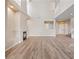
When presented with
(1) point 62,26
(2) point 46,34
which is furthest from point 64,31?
(2) point 46,34

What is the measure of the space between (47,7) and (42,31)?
3.33 meters

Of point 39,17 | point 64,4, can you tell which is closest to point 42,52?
point 64,4

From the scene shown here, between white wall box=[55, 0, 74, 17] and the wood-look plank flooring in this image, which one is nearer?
the wood-look plank flooring

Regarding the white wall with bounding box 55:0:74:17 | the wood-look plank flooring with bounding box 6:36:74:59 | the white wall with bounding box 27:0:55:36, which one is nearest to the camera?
the wood-look plank flooring with bounding box 6:36:74:59

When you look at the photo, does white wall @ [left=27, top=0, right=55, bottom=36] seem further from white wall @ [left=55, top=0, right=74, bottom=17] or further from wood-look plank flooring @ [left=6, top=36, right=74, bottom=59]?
wood-look plank flooring @ [left=6, top=36, right=74, bottom=59]

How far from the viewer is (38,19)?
16.7 m

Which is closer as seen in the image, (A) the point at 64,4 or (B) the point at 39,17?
(A) the point at 64,4

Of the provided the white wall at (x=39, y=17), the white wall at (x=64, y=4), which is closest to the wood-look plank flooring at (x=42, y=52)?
the white wall at (x=64, y=4)

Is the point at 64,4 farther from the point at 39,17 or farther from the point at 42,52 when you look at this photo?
the point at 39,17

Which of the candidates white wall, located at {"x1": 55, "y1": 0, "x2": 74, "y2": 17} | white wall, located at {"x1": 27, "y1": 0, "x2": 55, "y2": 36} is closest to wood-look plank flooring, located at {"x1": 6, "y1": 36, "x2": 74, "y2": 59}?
white wall, located at {"x1": 55, "y1": 0, "x2": 74, "y2": 17}

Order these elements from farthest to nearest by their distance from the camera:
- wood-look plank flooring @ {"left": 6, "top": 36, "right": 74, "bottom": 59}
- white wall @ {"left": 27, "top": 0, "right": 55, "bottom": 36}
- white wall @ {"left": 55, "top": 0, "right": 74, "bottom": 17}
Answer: white wall @ {"left": 27, "top": 0, "right": 55, "bottom": 36}
white wall @ {"left": 55, "top": 0, "right": 74, "bottom": 17}
wood-look plank flooring @ {"left": 6, "top": 36, "right": 74, "bottom": 59}

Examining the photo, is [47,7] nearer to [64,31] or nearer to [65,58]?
[64,31]

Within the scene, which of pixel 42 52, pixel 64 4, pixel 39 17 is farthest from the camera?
pixel 39 17
